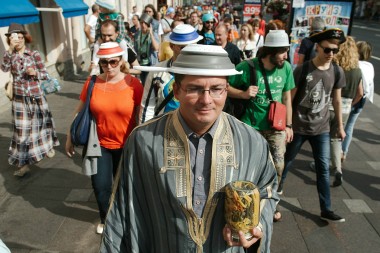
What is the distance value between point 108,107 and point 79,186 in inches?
71.3

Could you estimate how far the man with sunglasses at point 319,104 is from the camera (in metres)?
3.56

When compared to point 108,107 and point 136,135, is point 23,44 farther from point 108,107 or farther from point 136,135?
point 136,135

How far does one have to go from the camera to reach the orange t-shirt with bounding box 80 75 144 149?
3104 millimetres

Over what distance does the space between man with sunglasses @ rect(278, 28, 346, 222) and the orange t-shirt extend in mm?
1654

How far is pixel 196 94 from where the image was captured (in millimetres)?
1580

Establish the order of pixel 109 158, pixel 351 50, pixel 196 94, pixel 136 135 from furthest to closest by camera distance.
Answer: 1. pixel 351 50
2. pixel 109 158
3. pixel 136 135
4. pixel 196 94

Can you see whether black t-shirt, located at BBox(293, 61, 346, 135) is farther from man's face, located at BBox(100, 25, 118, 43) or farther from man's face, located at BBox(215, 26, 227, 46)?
man's face, located at BBox(100, 25, 118, 43)

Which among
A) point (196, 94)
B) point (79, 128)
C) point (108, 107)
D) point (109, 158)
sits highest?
point (196, 94)

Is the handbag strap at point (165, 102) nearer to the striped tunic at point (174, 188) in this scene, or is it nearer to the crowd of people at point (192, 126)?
the crowd of people at point (192, 126)

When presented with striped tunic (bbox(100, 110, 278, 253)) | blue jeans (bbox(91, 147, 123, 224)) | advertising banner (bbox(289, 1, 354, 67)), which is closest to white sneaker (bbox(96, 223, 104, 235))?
blue jeans (bbox(91, 147, 123, 224))

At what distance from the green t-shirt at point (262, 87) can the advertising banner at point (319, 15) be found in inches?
182

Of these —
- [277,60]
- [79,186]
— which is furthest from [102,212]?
[277,60]

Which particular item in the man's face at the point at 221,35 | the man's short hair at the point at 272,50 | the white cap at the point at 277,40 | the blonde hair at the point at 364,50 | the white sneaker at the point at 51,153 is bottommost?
the white sneaker at the point at 51,153

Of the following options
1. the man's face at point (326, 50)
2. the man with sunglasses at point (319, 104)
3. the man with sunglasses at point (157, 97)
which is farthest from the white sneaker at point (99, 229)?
the man's face at point (326, 50)
